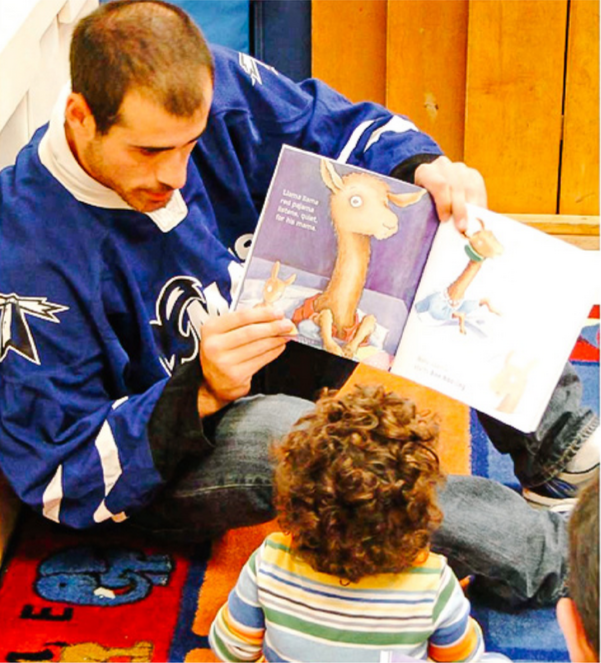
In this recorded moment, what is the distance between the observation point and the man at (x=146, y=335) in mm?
1345

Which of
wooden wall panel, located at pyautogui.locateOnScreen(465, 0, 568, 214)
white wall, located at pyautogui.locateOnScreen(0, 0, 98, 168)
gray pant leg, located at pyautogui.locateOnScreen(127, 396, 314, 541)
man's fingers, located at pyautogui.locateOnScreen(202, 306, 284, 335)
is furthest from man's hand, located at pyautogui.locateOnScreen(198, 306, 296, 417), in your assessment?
wooden wall panel, located at pyautogui.locateOnScreen(465, 0, 568, 214)

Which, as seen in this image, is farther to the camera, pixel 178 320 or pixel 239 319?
pixel 178 320

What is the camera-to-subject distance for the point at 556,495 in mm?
1591

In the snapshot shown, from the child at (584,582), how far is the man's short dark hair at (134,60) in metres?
A: 0.67

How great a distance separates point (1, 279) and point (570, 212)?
1.34 m

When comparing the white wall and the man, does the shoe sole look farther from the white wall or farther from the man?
the white wall

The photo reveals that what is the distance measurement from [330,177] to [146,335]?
11.3 inches

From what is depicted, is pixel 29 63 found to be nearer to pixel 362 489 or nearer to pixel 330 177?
pixel 330 177

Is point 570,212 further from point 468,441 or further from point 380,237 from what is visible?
point 380,237

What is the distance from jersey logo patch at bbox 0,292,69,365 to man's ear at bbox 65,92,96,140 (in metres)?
0.19

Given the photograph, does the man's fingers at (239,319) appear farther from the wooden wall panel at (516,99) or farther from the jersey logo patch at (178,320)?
the wooden wall panel at (516,99)

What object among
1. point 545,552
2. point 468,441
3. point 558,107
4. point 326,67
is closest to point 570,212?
point 558,107

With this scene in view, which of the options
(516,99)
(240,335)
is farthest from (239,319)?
(516,99)

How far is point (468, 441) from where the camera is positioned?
1.79 metres
